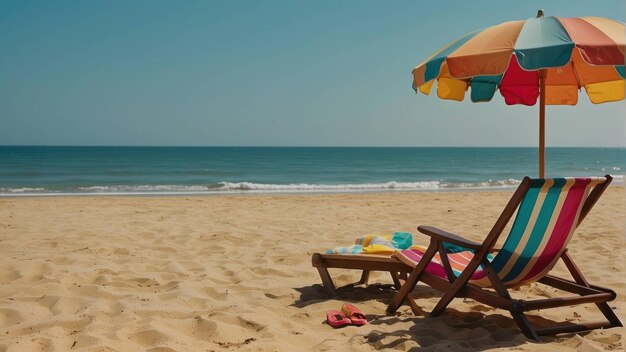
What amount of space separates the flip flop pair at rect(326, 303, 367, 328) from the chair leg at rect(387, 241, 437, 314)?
0.27 meters

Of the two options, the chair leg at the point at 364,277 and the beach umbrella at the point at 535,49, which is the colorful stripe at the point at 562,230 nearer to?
the beach umbrella at the point at 535,49

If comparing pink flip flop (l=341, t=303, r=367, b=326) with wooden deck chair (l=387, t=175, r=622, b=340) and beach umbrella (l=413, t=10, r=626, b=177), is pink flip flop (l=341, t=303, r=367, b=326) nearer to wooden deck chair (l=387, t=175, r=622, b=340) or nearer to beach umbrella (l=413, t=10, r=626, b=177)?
wooden deck chair (l=387, t=175, r=622, b=340)

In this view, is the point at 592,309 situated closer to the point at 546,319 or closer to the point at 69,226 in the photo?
the point at 546,319

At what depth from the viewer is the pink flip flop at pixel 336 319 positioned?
3.39m

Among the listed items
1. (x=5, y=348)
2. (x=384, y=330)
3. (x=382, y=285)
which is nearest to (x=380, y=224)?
(x=382, y=285)

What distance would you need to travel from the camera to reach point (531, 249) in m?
3.11

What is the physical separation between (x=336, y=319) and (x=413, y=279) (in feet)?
1.89

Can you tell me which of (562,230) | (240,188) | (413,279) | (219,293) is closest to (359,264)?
(413,279)

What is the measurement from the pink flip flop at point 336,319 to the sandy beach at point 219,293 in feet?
0.16

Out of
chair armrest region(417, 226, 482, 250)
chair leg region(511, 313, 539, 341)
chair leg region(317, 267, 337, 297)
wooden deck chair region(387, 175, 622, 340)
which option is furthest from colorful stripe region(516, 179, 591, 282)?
chair leg region(317, 267, 337, 297)

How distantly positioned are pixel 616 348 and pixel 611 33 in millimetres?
1958

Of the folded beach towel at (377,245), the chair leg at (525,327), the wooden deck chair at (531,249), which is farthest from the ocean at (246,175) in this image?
the chair leg at (525,327)

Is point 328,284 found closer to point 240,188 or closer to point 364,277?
point 364,277

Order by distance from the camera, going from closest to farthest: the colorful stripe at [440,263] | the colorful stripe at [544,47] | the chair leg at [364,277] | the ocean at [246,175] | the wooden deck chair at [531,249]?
the wooden deck chair at [531,249] < the colorful stripe at [544,47] < the colorful stripe at [440,263] < the chair leg at [364,277] < the ocean at [246,175]
